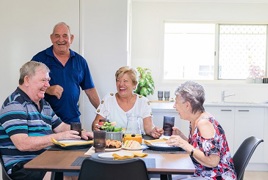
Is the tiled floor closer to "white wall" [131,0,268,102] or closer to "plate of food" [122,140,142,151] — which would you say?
"white wall" [131,0,268,102]

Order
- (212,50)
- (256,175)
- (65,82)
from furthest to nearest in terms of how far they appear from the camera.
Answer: (212,50) < (256,175) < (65,82)

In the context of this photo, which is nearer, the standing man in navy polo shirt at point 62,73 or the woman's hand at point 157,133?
the woman's hand at point 157,133

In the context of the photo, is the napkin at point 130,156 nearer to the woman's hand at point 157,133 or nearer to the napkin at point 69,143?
the napkin at point 69,143

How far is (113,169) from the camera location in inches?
58.8

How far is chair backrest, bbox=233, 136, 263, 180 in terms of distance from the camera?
2.08m

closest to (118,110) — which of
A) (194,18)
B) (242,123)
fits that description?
(242,123)

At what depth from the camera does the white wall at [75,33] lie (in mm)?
3451

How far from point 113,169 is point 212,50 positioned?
5.00m

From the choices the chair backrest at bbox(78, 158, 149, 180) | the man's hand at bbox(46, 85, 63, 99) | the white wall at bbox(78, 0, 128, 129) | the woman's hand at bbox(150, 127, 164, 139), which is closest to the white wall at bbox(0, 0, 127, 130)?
the white wall at bbox(78, 0, 128, 129)

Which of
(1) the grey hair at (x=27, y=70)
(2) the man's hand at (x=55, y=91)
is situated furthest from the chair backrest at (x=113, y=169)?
(2) the man's hand at (x=55, y=91)

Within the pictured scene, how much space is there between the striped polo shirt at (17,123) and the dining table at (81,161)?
0.71ft

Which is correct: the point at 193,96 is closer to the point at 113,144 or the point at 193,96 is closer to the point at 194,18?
the point at 113,144

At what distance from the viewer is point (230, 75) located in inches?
241

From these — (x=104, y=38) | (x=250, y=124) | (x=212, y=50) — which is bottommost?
(x=250, y=124)
